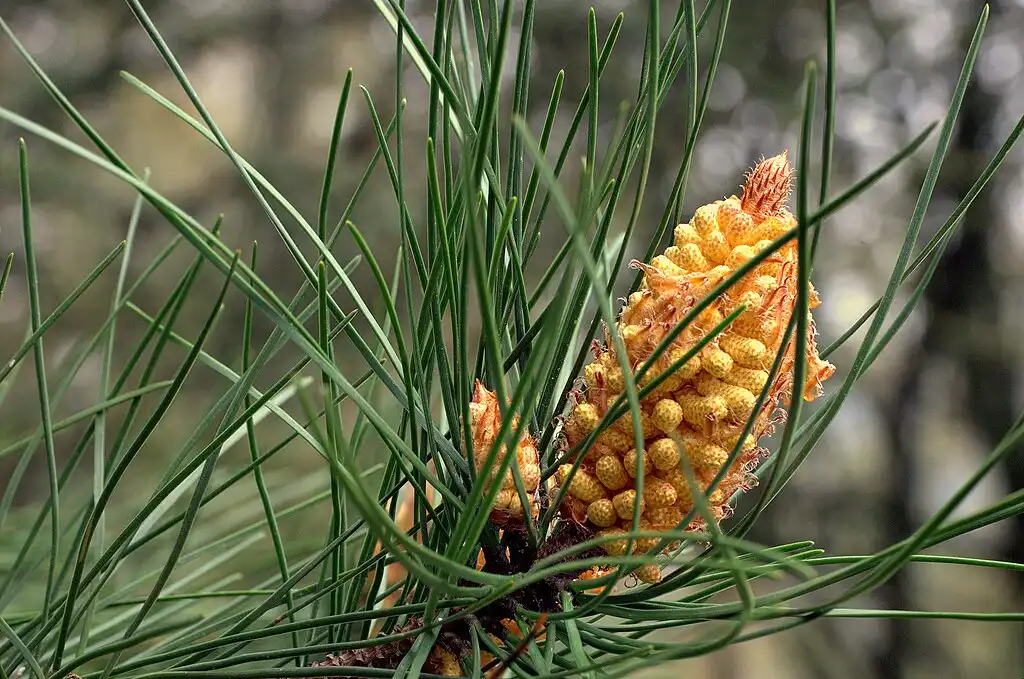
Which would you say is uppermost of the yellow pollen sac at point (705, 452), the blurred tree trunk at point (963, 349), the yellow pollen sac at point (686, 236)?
the blurred tree trunk at point (963, 349)

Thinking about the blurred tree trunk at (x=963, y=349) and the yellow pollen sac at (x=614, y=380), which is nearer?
the yellow pollen sac at (x=614, y=380)

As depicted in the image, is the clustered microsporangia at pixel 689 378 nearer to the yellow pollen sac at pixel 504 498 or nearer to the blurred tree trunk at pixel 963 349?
the yellow pollen sac at pixel 504 498

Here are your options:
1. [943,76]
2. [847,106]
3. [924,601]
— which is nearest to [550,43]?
[847,106]

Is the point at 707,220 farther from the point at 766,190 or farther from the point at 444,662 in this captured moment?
the point at 444,662

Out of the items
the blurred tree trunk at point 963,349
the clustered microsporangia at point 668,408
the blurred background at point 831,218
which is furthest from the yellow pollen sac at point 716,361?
the blurred tree trunk at point 963,349

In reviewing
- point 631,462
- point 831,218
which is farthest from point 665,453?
point 831,218

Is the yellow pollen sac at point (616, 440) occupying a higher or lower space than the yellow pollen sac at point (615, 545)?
higher

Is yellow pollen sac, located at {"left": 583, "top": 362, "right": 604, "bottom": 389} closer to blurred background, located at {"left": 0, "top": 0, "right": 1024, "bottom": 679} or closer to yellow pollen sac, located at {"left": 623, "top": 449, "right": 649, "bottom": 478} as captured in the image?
yellow pollen sac, located at {"left": 623, "top": 449, "right": 649, "bottom": 478}
